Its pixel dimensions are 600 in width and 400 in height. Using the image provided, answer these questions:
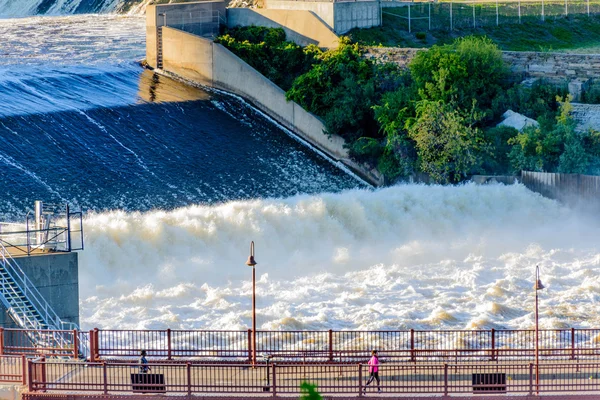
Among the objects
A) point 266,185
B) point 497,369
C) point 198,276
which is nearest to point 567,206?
point 266,185

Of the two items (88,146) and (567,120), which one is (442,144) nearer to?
(567,120)

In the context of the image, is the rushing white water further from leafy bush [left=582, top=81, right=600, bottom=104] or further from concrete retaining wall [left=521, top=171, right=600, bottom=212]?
leafy bush [left=582, top=81, right=600, bottom=104]

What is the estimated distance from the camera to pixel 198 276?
45.5m

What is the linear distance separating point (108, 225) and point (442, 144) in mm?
17105

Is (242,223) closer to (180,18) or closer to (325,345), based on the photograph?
(325,345)

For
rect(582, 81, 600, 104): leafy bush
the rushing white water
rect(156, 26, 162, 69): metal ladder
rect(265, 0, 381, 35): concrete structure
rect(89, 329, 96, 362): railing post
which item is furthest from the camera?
rect(156, 26, 162, 69): metal ladder

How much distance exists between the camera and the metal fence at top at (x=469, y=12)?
7112cm

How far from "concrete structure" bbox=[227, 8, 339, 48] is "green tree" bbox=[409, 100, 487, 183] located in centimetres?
973

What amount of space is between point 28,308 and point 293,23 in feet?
115

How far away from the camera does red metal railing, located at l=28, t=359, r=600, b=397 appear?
29.9 m

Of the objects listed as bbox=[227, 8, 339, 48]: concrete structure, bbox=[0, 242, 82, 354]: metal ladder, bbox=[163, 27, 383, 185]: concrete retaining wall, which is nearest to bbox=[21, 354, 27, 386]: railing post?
bbox=[0, 242, 82, 354]: metal ladder

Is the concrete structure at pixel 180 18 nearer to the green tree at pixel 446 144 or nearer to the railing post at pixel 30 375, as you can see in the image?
the green tree at pixel 446 144

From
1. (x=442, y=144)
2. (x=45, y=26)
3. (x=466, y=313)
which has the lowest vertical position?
(x=466, y=313)

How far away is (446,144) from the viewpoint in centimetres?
5669
